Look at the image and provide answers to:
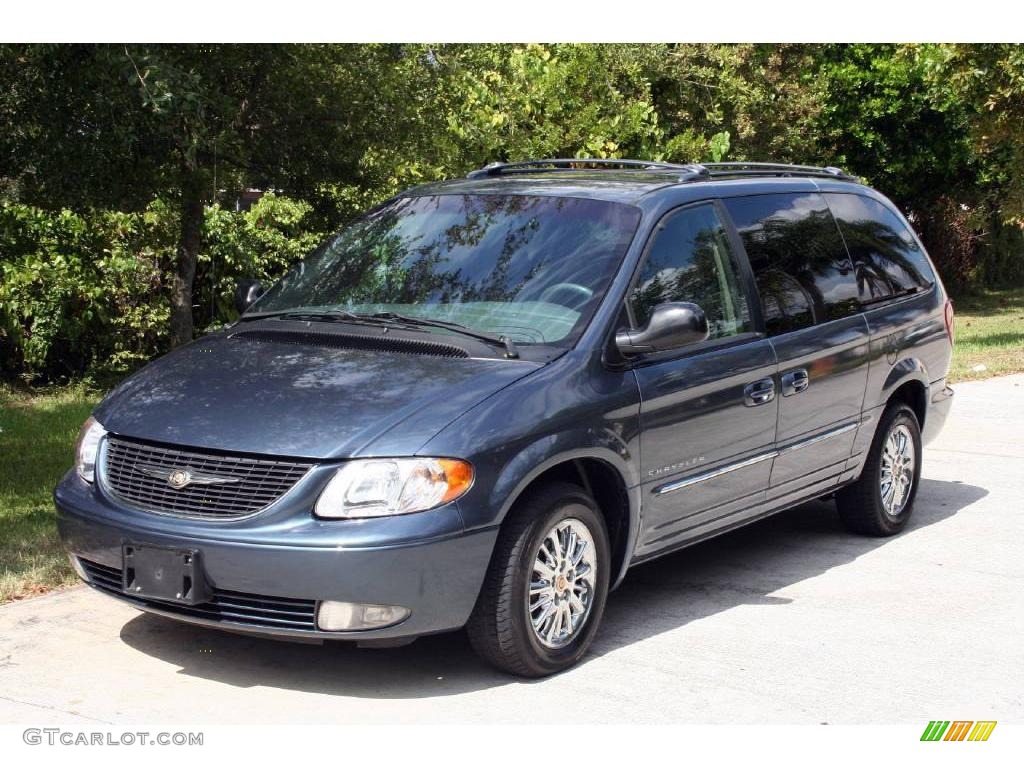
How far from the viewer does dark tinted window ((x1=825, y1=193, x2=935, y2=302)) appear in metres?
7.41

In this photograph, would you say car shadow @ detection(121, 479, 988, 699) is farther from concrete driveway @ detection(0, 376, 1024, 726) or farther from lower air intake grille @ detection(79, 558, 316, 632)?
lower air intake grille @ detection(79, 558, 316, 632)

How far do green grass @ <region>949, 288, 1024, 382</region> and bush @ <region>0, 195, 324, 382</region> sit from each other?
708cm

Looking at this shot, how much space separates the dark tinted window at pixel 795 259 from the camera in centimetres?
656

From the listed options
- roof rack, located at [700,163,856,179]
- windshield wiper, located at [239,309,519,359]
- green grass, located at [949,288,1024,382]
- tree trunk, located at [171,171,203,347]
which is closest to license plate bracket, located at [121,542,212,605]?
windshield wiper, located at [239,309,519,359]

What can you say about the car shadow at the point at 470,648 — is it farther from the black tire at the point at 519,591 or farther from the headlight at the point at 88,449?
the headlight at the point at 88,449

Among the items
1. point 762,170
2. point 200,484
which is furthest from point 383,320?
point 762,170

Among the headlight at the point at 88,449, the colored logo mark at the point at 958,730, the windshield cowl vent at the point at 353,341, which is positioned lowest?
the colored logo mark at the point at 958,730

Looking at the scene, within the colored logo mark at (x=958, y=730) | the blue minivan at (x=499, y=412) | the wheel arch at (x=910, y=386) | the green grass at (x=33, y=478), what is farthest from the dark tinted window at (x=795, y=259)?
the green grass at (x=33, y=478)

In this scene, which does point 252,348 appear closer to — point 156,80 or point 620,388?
point 620,388

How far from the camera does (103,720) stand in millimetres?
4742

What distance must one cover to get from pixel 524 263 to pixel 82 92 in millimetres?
4608

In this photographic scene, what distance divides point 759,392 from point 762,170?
4.87 ft

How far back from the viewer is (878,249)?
7.64 metres

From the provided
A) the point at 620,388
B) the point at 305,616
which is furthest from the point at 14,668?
the point at 620,388
